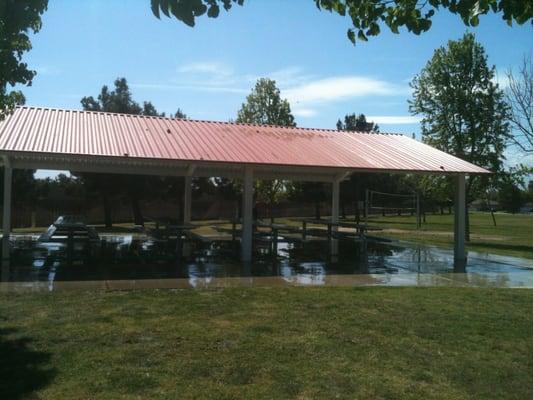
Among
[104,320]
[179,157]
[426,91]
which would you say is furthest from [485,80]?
[104,320]

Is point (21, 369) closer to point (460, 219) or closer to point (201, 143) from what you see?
point (201, 143)

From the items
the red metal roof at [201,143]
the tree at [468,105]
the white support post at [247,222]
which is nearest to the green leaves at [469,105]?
the tree at [468,105]

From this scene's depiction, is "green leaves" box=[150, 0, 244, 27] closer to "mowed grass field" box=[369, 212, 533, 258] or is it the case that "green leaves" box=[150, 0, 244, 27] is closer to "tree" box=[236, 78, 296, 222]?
"mowed grass field" box=[369, 212, 533, 258]

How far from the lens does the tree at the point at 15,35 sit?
479 cm

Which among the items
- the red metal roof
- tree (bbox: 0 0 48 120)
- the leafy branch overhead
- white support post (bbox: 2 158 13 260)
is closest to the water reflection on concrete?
white support post (bbox: 2 158 13 260)

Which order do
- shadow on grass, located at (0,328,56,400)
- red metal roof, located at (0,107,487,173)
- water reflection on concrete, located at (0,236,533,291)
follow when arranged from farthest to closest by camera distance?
red metal roof, located at (0,107,487,173) < water reflection on concrete, located at (0,236,533,291) < shadow on grass, located at (0,328,56,400)

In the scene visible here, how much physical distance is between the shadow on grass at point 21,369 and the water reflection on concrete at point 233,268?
3.35 m

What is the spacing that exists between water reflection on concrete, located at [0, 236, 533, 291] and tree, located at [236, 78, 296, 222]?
12.6m

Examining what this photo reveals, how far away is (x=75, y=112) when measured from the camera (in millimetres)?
16016

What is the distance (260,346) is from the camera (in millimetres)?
5824

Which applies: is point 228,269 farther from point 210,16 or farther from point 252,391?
point 210,16

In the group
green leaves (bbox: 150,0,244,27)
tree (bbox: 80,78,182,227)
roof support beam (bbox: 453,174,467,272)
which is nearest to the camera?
green leaves (bbox: 150,0,244,27)

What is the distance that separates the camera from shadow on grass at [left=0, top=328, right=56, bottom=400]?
449cm

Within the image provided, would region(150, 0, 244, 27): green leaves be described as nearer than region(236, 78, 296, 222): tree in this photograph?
Yes
